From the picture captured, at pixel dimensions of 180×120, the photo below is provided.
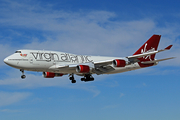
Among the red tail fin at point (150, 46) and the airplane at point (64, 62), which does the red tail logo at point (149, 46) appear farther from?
the airplane at point (64, 62)

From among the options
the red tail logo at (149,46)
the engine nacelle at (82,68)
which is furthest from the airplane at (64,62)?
the red tail logo at (149,46)

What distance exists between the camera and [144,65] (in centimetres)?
5266

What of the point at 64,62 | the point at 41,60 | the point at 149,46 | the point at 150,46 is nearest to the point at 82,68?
the point at 64,62

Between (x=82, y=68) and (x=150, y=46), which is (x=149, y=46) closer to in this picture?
(x=150, y=46)

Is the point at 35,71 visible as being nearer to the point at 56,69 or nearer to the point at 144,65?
the point at 56,69

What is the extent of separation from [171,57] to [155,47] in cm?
893

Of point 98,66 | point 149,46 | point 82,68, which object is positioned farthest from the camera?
point 149,46

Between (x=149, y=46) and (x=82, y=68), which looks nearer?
(x=82, y=68)

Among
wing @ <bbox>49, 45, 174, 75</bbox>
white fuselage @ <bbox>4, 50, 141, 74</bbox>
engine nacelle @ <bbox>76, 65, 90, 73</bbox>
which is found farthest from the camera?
wing @ <bbox>49, 45, 174, 75</bbox>

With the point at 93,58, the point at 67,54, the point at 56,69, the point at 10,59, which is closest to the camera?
the point at 10,59

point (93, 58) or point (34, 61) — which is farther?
point (93, 58)

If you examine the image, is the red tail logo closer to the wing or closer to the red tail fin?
the red tail fin

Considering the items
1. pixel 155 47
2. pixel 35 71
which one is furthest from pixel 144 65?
pixel 35 71

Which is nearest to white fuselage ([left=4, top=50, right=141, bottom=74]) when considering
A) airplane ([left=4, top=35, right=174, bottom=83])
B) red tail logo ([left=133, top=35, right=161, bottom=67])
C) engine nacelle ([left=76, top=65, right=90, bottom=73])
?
airplane ([left=4, top=35, right=174, bottom=83])
